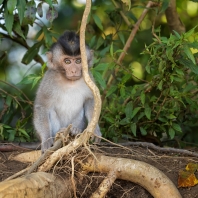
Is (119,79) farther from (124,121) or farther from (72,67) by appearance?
(72,67)

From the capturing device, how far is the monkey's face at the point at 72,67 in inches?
239

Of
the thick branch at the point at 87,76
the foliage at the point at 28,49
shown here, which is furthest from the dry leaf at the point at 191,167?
the foliage at the point at 28,49

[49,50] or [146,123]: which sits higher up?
[49,50]

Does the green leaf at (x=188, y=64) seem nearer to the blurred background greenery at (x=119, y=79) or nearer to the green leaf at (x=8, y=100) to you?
the blurred background greenery at (x=119, y=79)

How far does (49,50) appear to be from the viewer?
646 centimetres

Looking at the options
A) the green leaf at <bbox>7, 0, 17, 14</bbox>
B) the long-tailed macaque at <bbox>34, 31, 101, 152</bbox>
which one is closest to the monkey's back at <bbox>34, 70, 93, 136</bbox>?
the long-tailed macaque at <bbox>34, 31, 101, 152</bbox>

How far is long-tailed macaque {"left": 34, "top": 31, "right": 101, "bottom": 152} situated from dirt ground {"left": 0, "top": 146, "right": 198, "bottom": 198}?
634 mm

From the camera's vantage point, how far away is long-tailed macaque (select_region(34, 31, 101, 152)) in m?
6.11

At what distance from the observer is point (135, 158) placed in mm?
5512

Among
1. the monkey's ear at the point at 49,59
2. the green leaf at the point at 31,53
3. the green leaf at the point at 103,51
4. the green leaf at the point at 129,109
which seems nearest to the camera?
the monkey's ear at the point at 49,59

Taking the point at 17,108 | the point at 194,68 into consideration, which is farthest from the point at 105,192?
the point at 17,108

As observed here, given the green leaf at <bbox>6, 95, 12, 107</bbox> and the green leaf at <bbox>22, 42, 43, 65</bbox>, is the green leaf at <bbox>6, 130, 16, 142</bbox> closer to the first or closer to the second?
the green leaf at <bbox>6, 95, 12, 107</bbox>

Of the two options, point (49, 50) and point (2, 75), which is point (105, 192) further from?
point (2, 75)

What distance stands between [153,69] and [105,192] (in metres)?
1.94
